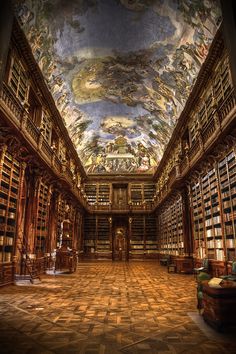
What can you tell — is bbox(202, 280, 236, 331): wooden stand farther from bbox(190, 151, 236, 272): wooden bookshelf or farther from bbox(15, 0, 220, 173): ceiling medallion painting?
bbox(15, 0, 220, 173): ceiling medallion painting

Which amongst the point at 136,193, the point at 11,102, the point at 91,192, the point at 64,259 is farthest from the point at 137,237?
the point at 11,102

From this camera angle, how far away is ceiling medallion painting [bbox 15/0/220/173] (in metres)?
8.50

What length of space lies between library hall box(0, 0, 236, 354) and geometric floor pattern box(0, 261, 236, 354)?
2 cm

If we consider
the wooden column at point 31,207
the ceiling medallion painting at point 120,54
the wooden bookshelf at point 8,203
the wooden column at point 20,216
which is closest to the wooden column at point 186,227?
the ceiling medallion painting at point 120,54

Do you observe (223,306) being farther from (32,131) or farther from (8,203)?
(32,131)

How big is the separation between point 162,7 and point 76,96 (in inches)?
240

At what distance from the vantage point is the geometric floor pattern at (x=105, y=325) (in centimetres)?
275

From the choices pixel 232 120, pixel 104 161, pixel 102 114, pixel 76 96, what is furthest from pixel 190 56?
pixel 104 161

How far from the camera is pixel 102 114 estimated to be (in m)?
16.1

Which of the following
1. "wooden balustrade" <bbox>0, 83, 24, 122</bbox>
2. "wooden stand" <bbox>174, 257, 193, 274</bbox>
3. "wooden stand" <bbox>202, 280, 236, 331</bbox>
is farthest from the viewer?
"wooden stand" <bbox>174, 257, 193, 274</bbox>

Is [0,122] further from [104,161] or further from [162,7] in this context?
[104,161]

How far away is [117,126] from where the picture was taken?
1806cm

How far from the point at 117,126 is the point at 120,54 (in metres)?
7.29

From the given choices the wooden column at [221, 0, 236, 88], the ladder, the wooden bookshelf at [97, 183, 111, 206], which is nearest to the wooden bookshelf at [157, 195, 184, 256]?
the wooden bookshelf at [97, 183, 111, 206]
